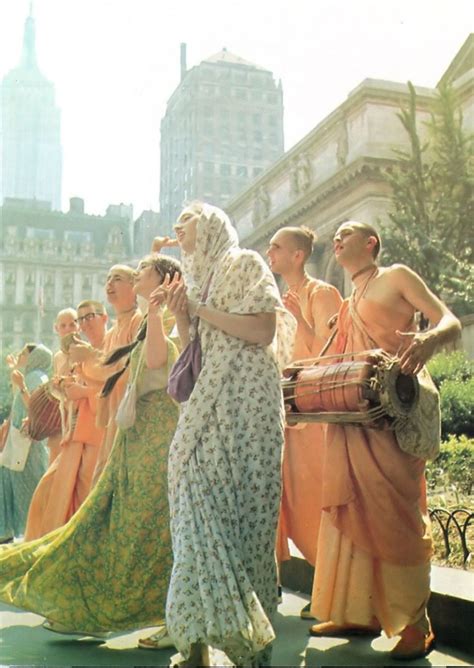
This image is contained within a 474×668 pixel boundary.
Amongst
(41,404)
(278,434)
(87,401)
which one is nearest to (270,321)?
(278,434)

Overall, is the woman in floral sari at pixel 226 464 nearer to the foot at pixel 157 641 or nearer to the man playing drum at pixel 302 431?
the foot at pixel 157 641

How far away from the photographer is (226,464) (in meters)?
2.82

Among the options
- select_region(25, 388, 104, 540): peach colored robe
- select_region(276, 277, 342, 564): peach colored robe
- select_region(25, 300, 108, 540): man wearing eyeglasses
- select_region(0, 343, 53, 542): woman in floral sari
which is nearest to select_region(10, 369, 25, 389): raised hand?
select_region(0, 343, 53, 542): woman in floral sari

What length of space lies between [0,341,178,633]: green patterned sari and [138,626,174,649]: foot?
0.27ft

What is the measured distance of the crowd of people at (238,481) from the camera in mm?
2741

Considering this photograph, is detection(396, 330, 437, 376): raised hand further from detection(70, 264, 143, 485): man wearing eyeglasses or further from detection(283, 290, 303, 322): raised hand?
detection(70, 264, 143, 485): man wearing eyeglasses

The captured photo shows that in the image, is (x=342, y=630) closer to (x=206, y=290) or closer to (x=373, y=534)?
(x=373, y=534)

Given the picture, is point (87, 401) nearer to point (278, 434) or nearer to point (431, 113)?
point (278, 434)

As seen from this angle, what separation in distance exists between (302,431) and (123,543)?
1092 mm

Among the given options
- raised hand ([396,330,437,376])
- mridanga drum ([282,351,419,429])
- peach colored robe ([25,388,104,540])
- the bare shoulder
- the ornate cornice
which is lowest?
peach colored robe ([25,388,104,540])

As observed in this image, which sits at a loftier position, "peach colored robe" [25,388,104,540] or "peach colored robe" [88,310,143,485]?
"peach colored robe" [88,310,143,485]

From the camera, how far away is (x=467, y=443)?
243 inches

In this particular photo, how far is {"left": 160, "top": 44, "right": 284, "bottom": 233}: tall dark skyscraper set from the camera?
6.21 m

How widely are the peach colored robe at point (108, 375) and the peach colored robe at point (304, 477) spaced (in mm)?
955
